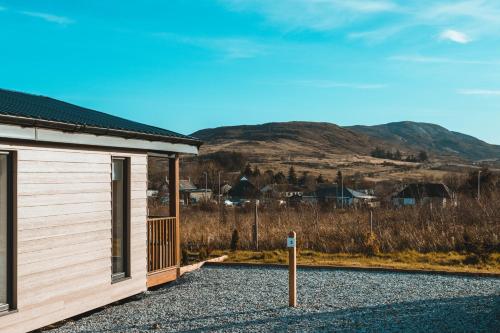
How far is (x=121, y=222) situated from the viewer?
914cm

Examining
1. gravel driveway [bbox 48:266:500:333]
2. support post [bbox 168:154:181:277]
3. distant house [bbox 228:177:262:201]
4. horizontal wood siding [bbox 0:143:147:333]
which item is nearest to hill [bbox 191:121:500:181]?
distant house [bbox 228:177:262:201]

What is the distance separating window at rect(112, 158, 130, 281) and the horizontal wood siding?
0.11 meters

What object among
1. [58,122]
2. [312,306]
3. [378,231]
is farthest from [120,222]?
[378,231]

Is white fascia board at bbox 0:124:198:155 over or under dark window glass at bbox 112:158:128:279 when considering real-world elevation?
over

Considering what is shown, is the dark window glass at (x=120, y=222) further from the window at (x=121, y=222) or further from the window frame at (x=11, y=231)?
the window frame at (x=11, y=231)

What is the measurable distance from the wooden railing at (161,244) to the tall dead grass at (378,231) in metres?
4.98

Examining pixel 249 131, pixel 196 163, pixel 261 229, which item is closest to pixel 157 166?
pixel 196 163

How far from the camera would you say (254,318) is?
7.99m

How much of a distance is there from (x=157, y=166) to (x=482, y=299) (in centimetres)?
6464

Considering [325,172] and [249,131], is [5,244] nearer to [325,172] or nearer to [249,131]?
[325,172]

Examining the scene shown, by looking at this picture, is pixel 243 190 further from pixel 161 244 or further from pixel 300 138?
pixel 300 138

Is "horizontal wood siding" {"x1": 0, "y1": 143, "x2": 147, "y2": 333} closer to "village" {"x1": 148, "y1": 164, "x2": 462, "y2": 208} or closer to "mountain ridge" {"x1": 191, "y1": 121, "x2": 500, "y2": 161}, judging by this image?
"village" {"x1": 148, "y1": 164, "x2": 462, "y2": 208}

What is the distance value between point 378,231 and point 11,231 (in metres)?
11.2

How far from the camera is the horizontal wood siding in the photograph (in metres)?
6.88
